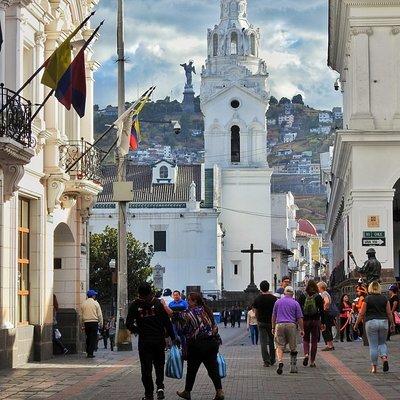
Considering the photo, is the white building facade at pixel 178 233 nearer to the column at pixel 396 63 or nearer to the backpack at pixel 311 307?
the column at pixel 396 63

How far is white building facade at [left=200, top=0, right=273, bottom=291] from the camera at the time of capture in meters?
102

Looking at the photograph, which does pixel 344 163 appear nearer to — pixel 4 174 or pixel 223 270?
pixel 4 174

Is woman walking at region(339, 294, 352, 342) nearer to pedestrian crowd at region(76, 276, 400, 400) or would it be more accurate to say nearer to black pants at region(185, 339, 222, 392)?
pedestrian crowd at region(76, 276, 400, 400)

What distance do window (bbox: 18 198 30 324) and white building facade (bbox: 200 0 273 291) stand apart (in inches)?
2821

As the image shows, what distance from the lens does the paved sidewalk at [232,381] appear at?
1762 cm

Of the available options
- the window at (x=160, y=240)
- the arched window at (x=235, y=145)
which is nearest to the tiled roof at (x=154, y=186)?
the window at (x=160, y=240)

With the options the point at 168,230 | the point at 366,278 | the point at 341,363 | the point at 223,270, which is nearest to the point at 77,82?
the point at 341,363

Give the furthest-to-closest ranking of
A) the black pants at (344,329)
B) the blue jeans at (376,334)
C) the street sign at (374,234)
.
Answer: the street sign at (374,234) → the black pants at (344,329) → the blue jeans at (376,334)

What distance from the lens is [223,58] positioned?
10938 centimetres

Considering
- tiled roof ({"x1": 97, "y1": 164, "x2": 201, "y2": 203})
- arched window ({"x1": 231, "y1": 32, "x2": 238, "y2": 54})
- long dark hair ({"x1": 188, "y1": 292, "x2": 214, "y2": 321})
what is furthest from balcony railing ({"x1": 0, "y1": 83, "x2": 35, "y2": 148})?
arched window ({"x1": 231, "y1": 32, "x2": 238, "y2": 54})

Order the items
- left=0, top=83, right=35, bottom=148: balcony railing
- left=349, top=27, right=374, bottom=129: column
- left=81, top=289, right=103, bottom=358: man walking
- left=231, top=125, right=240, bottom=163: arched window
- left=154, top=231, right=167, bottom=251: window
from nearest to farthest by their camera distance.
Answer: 1. left=0, top=83, right=35, bottom=148: balcony railing
2. left=81, top=289, right=103, bottom=358: man walking
3. left=349, top=27, right=374, bottom=129: column
4. left=154, top=231, right=167, bottom=251: window
5. left=231, top=125, right=240, bottom=163: arched window

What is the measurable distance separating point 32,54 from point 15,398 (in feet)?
35.3

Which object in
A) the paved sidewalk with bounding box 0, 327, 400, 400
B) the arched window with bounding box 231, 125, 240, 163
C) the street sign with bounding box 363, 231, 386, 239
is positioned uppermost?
the arched window with bounding box 231, 125, 240, 163

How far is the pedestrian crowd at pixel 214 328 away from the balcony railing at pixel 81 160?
2.98 metres
